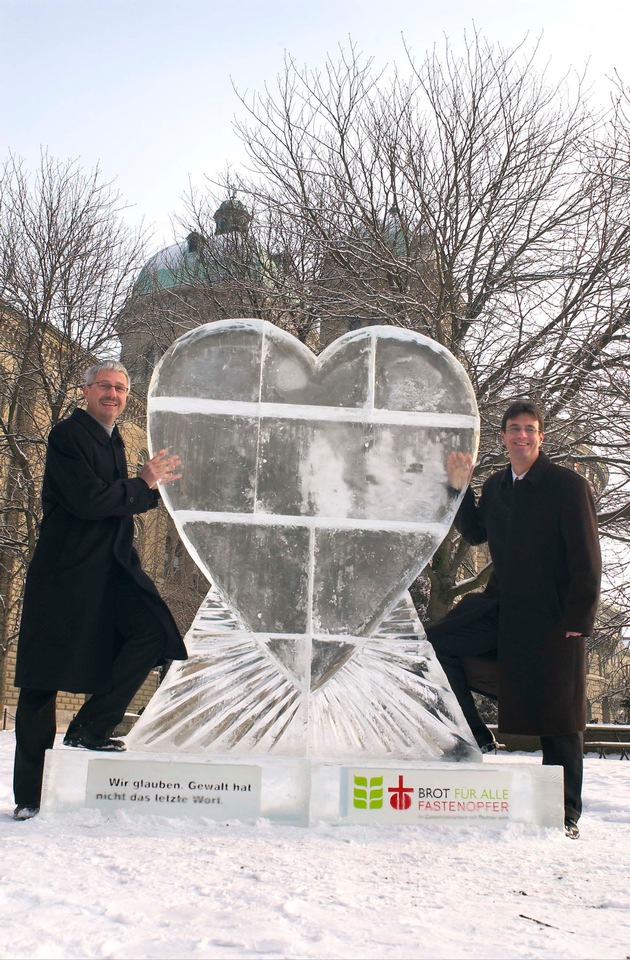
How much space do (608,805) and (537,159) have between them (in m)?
8.65

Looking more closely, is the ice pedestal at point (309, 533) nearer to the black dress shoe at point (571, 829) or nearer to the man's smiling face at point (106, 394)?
the man's smiling face at point (106, 394)

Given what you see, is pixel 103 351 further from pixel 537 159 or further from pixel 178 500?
pixel 178 500

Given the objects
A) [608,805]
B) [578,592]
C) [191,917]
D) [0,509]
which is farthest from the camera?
[0,509]

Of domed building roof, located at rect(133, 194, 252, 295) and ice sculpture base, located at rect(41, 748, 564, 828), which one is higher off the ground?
domed building roof, located at rect(133, 194, 252, 295)

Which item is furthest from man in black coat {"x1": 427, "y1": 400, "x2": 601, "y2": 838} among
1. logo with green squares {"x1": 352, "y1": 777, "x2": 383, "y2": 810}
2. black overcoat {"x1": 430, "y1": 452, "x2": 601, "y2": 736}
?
logo with green squares {"x1": 352, "y1": 777, "x2": 383, "y2": 810}

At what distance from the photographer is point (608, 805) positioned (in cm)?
513

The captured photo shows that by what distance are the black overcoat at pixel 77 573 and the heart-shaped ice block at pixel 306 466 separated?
1.07ft

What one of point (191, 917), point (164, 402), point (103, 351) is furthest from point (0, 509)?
point (191, 917)

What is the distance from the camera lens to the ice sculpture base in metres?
3.57

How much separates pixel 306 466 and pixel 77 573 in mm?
1099

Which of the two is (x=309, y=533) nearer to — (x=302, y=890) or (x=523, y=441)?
(x=523, y=441)

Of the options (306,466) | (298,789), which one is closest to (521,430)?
(306,466)

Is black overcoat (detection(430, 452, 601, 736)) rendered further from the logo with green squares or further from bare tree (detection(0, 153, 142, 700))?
bare tree (detection(0, 153, 142, 700))

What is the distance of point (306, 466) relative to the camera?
4172mm
